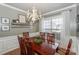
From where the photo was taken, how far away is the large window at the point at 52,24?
2.00 meters

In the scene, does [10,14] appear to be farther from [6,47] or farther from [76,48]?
[76,48]

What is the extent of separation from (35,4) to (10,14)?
461 millimetres

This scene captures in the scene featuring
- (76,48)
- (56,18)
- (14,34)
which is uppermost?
(56,18)

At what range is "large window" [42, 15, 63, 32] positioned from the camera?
200 centimetres

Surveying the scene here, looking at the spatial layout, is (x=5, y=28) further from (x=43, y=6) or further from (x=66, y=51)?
(x=66, y=51)

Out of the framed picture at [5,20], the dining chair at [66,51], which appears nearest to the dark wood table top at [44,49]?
the dining chair at [66,51]

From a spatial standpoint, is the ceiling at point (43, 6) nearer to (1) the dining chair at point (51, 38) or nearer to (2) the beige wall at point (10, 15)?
(2) the beige wall at point (10, 15)

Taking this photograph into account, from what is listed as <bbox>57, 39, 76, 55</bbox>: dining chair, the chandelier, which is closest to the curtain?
<bbox>57, 39, 76, 55</bbox>: dining chair

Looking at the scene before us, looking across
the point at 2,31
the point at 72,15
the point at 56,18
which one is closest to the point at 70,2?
the point at 72,15

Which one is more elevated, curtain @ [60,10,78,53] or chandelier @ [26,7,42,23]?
chandelier @ [26,7,42,23]

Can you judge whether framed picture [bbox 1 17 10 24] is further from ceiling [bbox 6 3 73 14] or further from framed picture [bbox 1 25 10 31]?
ceiling [bbox 6 3 73 14]

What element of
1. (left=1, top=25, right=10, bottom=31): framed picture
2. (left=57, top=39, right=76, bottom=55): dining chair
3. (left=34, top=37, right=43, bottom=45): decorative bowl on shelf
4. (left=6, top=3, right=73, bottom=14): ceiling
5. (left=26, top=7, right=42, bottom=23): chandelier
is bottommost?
(left=57, top=39, right=76, bottom=55): dining chair

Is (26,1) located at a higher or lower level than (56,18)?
higher
